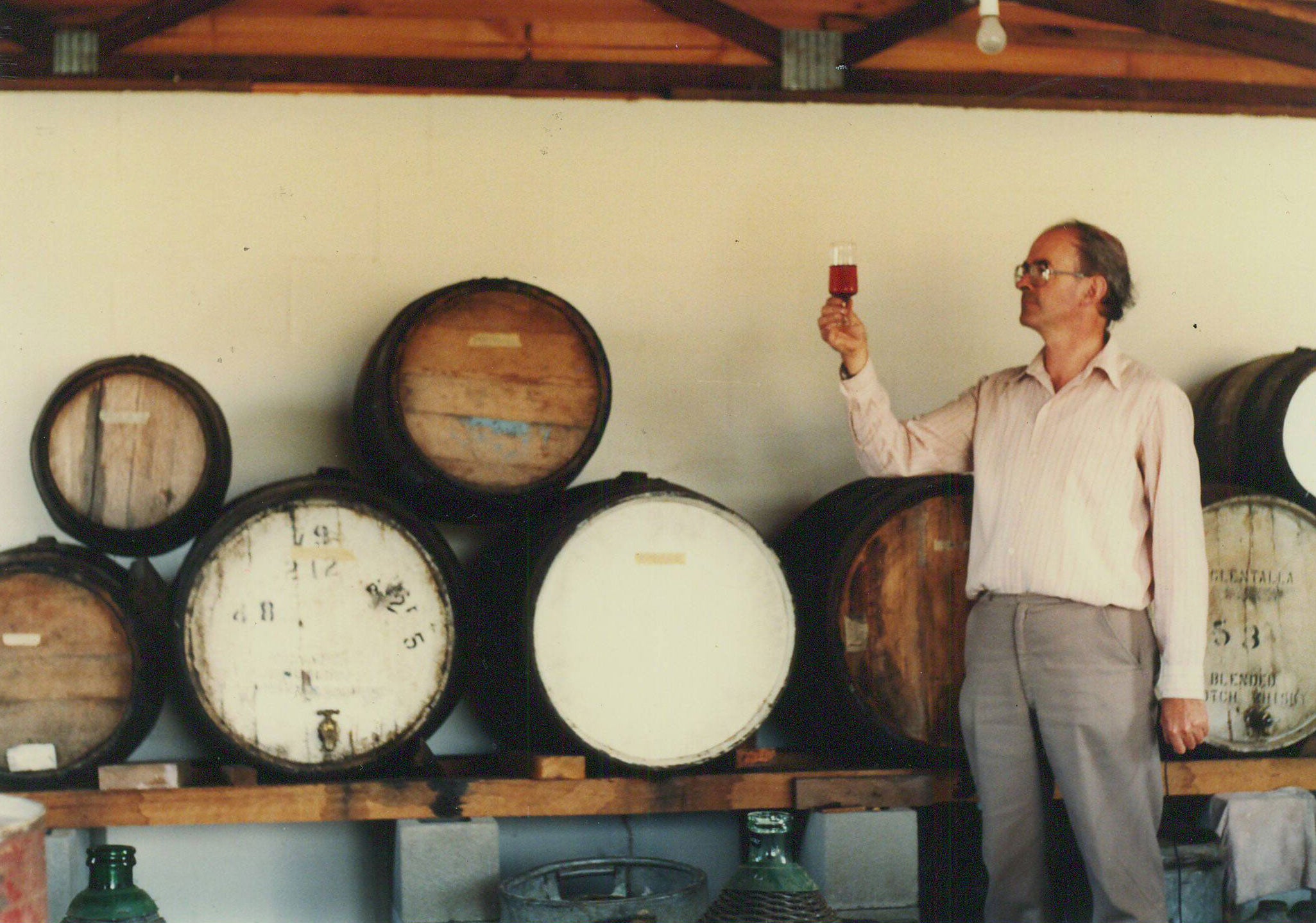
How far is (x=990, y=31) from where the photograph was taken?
341 centimetres

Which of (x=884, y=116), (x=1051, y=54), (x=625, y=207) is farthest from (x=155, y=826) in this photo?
(x=1051, y=54)

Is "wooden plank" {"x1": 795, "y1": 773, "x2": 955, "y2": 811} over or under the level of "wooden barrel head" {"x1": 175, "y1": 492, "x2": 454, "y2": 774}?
under

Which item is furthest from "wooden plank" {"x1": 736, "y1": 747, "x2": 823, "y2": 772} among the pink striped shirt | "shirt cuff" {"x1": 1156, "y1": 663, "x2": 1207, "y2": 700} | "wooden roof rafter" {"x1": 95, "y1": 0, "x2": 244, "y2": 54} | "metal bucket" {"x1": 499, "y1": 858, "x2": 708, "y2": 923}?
"wooden roof rafter" {"x1": 95, "y1": 0, "x2": 244, "y2": 54}

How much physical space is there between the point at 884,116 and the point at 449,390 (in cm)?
166

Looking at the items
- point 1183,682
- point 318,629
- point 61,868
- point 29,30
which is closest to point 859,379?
point 1183,682

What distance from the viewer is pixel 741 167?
4.09m

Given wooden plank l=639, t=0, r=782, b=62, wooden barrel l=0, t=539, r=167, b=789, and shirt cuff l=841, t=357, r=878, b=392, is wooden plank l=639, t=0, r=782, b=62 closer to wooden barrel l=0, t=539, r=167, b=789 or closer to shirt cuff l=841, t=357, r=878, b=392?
shirt cuff l=841, t=357, r=878, b=392

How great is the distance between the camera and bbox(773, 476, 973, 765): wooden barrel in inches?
130

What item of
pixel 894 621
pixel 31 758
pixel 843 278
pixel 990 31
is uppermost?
pixel 990 31

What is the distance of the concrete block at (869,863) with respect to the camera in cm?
334

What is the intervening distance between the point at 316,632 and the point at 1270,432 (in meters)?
2.45

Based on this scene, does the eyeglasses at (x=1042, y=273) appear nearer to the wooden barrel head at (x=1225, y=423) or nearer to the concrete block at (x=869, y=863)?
the wooden barrel head at (x=1225, y=423)

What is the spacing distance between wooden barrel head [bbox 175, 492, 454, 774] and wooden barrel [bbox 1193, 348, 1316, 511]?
2.10 meters

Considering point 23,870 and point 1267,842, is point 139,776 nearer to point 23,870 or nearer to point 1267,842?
point 23,870
